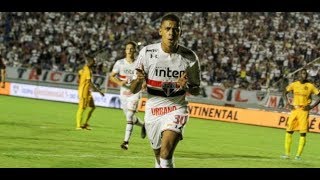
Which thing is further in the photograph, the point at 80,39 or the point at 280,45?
the point at 80,39

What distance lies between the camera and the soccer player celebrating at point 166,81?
9.66m

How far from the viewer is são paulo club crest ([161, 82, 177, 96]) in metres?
9.78

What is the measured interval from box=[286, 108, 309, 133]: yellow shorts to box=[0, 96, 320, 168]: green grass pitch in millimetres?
769

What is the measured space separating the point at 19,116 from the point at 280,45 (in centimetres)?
1685

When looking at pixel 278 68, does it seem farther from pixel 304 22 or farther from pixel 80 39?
pixel 80 39

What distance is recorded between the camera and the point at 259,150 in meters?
18.3

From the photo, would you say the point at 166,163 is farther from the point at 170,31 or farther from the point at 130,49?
the point at 130,49

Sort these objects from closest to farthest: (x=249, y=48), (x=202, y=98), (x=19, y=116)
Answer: (x=19, y=116) → (x=202, y=98) → (x=249, y=48)

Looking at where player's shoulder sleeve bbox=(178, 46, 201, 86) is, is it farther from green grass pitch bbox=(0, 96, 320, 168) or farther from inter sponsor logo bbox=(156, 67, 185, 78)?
green grass pitch bbox=(0, 96, 320, 168)

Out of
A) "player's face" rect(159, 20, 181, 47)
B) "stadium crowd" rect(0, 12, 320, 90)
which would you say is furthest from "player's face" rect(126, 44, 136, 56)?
"stadium crowd" rect(0, 12, 320, 90)

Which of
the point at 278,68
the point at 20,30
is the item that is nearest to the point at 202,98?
the point at 278,68

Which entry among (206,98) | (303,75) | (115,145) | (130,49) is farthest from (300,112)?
(206,98)

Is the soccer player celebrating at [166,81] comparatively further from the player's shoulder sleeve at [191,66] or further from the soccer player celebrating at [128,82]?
the soccer player celebrating at [128,82]

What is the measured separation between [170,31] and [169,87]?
83cm
